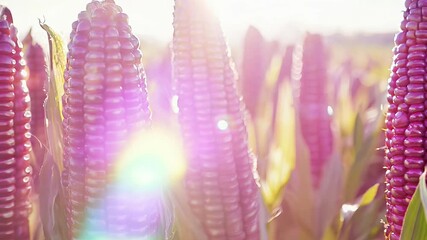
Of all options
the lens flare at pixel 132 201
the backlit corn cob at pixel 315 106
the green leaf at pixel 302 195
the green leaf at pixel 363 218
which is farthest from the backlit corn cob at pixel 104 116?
the backlit corn cob at pixel 315 106

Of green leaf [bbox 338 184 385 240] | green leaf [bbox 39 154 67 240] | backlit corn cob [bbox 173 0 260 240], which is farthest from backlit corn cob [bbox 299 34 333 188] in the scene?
green leaf [bbox 39 154 67 240]

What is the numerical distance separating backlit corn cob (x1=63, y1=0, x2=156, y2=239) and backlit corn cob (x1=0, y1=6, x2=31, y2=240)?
0.33 m

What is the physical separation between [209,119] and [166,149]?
324 mm

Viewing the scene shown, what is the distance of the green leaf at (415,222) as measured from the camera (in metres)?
2.26

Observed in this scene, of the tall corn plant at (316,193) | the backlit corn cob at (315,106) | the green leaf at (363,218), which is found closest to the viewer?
the green leaf at (363,218)

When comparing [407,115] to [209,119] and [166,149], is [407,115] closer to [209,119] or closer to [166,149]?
[209,119]

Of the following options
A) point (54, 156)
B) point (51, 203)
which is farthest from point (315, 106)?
point (51, 203)

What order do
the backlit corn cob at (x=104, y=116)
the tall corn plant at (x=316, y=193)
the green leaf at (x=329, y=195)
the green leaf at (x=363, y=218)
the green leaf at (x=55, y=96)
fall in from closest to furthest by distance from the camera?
→ the backlit corn cob at (x=104, y=116), the green leaf at (x=55, y=96), the green leaf at (x=363, y=218), the tall corn plant at (x=316, y=193), the green leaf at (x=329, y=195)

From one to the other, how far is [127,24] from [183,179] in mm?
942

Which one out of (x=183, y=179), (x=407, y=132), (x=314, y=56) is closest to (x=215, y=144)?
(x=183, y=179)

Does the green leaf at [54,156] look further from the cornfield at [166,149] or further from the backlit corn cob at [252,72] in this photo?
the backlit corn cob at [252,72]

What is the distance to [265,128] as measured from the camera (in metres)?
5.46

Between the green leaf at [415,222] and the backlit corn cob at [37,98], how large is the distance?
1.97 m

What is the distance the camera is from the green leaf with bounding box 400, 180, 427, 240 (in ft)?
7.41
